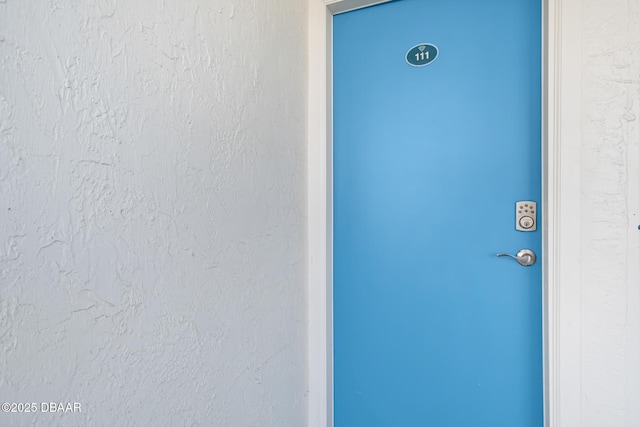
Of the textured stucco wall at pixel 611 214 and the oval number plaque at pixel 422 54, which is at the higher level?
the oval number plaque at pixel 422 54

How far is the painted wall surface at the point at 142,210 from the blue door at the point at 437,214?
1.19 ft

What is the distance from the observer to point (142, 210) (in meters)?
0.70

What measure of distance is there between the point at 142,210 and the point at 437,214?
1015 mm

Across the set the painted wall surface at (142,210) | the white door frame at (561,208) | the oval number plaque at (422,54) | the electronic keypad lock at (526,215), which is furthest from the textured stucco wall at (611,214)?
the painted wall surface at (142,210)

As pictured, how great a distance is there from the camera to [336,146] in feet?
4.67

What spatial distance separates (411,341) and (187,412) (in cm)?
86

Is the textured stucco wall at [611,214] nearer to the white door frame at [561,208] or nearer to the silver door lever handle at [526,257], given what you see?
the white door frame at [561,208]

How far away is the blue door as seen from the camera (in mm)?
1135

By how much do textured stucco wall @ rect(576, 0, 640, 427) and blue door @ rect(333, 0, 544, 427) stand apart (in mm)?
150

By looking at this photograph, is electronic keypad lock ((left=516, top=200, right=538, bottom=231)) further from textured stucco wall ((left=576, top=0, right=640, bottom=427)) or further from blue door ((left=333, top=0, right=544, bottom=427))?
textured stucco wall ((left=576, top=0, right=640, bottom=427))

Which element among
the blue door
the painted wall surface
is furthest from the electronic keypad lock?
the painted wall surface

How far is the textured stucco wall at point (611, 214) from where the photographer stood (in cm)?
93

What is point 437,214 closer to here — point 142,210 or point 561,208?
point 561,208

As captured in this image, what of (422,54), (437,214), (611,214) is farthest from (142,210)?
(611,214)
